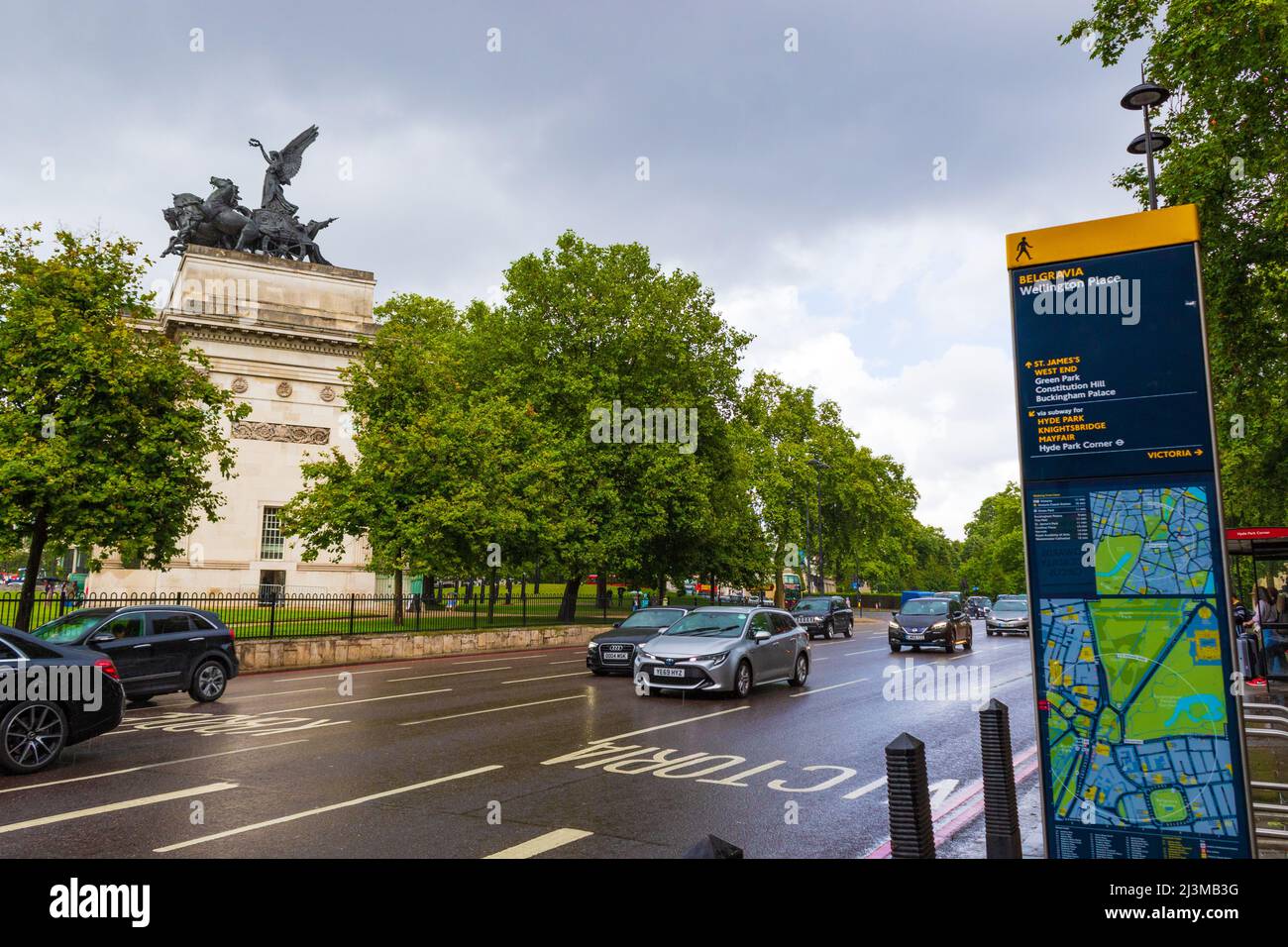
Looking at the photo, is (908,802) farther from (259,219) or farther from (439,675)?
(259,219)

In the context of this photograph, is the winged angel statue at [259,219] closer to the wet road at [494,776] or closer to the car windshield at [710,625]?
the wet road at [494,776]

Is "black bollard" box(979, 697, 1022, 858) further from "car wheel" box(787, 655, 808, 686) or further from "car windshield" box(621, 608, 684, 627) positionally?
"car windshield" box(621, 608, 684, 627)

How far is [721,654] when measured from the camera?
48.6 feet

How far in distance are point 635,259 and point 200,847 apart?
112 feet

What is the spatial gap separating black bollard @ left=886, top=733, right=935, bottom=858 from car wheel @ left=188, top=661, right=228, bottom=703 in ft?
44.8

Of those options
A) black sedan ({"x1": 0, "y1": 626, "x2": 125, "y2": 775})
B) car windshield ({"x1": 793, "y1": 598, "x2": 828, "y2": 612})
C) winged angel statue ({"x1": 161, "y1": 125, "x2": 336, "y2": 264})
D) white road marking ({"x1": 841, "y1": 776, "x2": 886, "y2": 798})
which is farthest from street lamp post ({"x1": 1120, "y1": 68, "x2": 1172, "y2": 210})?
winged angel statue ({"x1": 161, "y1": 125, "x2": 336, "y2": 264})

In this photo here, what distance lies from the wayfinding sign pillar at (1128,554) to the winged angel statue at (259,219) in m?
44.6

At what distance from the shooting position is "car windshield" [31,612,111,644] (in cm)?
1323

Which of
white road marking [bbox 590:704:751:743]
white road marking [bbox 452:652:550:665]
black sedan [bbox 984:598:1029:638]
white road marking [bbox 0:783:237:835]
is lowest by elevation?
black sedan [bbox 984:598:1029:638]

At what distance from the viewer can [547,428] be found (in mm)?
32812

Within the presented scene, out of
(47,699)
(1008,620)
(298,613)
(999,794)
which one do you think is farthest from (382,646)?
(1008,620)

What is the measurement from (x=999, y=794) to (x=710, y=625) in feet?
34.0

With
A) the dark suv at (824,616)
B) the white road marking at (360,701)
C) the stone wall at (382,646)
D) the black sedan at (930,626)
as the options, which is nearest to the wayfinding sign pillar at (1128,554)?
the white road marking at (360,701)

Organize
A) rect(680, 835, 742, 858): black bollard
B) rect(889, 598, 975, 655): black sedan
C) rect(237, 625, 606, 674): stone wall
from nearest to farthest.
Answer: rect(680, 835, 742, 858): black bollard < rect(237, 625, 606, 674): stone wall < rect(889, 598, 975, 655): black sedan
